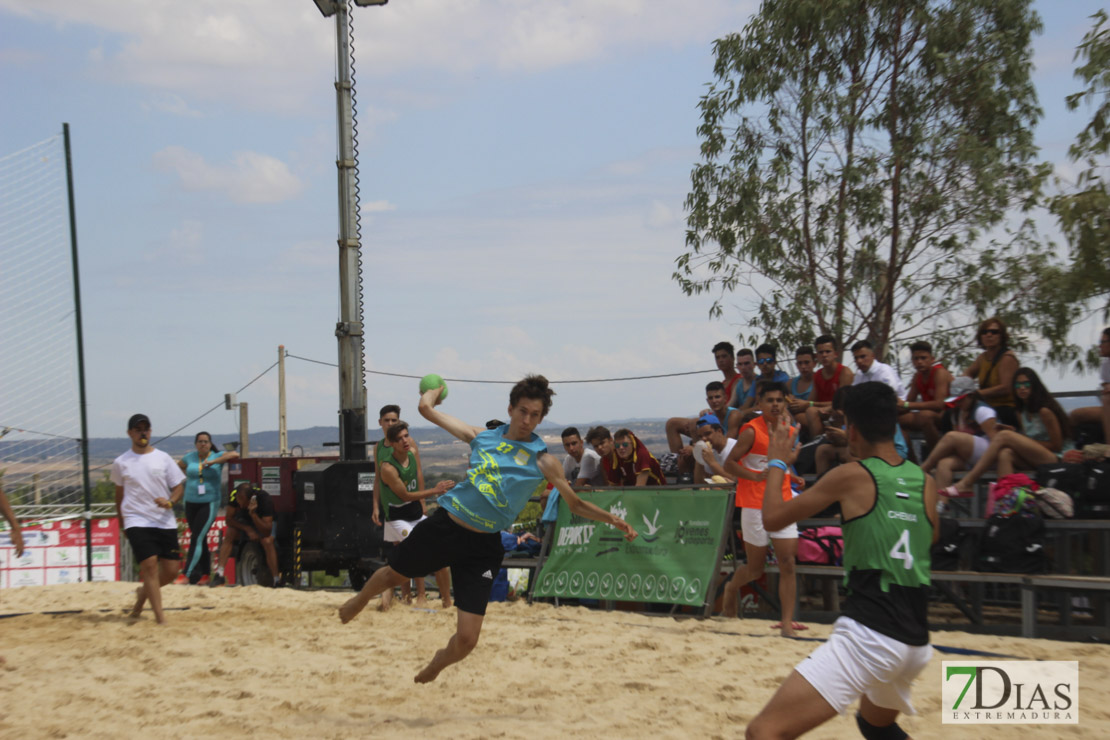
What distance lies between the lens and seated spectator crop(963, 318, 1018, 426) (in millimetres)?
8812

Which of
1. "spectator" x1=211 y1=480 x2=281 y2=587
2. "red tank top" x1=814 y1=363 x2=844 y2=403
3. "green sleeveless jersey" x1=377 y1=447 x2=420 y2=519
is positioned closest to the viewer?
"green sleeveless jersey" x1=377 y1=447 x2=420 y2=519

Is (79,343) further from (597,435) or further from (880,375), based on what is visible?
(880,375)

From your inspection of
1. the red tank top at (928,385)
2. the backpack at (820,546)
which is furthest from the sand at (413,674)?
the red tank top at (928,385)

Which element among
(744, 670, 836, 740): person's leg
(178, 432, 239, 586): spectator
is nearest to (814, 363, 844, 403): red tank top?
(744, 670, 836, 740): person's leg

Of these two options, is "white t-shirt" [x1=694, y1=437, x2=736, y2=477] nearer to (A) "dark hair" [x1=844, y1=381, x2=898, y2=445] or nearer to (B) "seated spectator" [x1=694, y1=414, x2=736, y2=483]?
(B) "seated spectator" [x1=694, y1=414, x2=736, y2=483]

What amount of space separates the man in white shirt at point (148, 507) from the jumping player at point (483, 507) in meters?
4.14

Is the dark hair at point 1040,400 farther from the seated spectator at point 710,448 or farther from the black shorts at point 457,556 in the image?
the black shorts at point 457,556

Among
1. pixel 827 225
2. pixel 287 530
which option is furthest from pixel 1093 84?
pixel 287 530

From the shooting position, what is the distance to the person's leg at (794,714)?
3.39 meters

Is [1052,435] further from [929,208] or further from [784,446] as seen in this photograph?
[929,208]

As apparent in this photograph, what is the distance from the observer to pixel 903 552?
356 centimetres

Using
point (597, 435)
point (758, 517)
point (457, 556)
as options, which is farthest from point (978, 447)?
point (457, 556)

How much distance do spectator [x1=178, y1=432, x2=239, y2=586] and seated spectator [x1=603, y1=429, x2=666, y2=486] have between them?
5382 millimetres

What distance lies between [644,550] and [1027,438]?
3.51 meters
